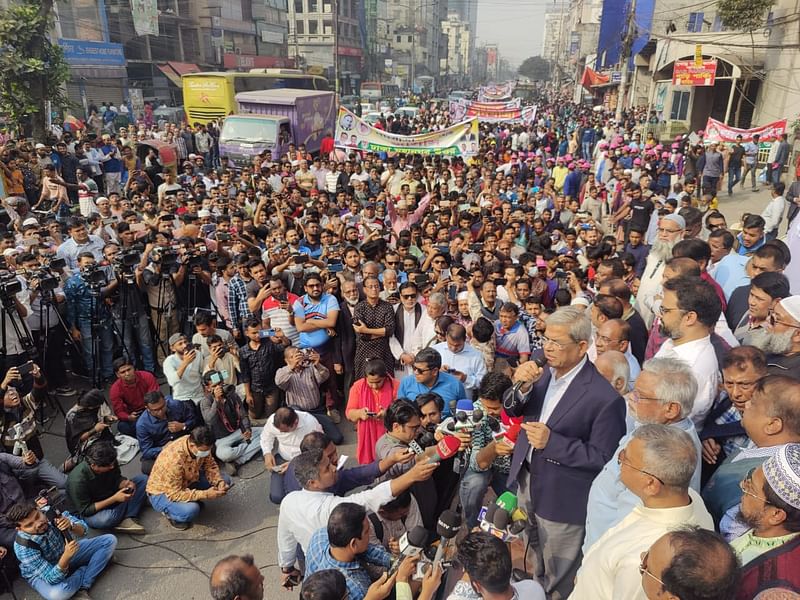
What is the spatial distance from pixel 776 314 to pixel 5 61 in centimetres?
1712

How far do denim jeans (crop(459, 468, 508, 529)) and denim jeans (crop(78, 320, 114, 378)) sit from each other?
4.33m

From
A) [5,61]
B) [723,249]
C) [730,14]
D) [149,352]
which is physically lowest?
[149,352]

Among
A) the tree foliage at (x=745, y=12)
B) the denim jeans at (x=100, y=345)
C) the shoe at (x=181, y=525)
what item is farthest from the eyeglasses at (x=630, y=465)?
the tree foliage at (x=745, y=12)

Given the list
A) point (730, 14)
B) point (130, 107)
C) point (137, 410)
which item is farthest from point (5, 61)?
point (730, 14)

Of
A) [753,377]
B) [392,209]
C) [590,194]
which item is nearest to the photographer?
[753,377]

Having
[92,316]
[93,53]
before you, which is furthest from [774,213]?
[93,53]

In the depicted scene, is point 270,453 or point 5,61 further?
point 5,61

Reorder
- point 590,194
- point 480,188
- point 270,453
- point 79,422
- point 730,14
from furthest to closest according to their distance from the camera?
point 730,14, point 480,188, point 590,194, point 79,422, point 270,453

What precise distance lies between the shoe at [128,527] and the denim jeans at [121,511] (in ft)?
0.09

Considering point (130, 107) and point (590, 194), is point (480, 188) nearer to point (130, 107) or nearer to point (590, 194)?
point (590, 194)

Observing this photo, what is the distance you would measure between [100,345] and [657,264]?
222 inches

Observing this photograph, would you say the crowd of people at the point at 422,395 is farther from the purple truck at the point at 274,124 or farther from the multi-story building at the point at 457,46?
the multi-story building at the point at 457,46

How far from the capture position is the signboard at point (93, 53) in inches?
1127

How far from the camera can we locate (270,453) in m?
4.07
